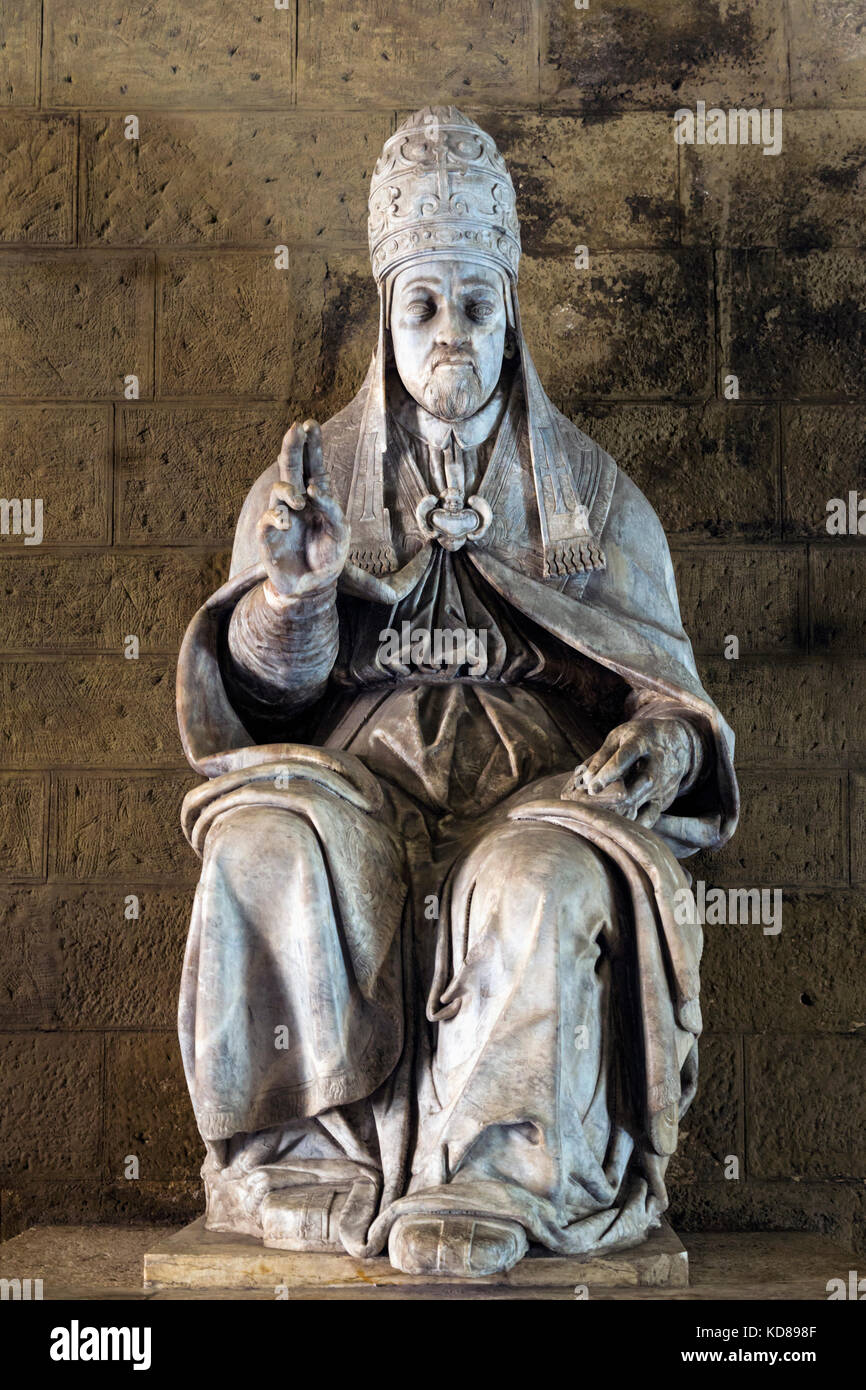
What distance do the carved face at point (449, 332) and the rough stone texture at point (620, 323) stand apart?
1.17m

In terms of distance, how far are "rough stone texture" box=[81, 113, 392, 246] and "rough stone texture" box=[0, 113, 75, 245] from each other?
6 cm

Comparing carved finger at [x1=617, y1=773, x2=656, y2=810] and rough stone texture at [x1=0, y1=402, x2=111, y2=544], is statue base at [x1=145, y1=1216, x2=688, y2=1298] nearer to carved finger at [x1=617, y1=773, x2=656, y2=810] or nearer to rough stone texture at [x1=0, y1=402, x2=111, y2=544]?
carved finger at [x1=617, y1=773, x2=656, y2=810]

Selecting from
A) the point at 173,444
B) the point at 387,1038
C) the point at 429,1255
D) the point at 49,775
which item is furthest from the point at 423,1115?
the point at 173,444

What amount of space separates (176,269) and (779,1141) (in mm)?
3003

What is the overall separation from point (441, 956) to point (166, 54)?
3182 mm

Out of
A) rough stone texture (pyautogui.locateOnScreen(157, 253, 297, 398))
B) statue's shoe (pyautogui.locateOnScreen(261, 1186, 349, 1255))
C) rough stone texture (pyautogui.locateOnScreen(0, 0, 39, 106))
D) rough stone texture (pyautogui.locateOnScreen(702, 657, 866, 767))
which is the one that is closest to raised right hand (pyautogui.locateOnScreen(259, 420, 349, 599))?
statue's shoe (pyautogui.locateOnScreen(261, 1186, 349, 1255))

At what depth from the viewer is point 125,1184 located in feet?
16.5

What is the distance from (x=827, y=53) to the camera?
5.50 m

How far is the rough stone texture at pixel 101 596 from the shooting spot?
17.3 ft

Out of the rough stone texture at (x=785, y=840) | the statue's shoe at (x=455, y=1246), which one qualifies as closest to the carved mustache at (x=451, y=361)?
the rough stone texture at (x=785, y=840)

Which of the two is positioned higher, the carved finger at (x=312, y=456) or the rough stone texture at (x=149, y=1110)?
the carved finger at (x=312, y=456)

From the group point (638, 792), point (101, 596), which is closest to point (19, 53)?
point (101, 596)

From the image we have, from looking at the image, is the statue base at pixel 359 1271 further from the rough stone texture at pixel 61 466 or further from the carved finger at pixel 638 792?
the rough stone texture at pixel 61 466

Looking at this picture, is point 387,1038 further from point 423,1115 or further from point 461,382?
point 461,382
